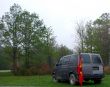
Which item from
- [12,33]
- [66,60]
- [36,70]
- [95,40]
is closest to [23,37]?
[12,33]

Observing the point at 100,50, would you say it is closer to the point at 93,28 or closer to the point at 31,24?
the point at 93,28

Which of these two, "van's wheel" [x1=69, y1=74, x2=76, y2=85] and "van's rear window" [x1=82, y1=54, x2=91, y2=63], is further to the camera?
"van's wheel" [x1=69, y1=74, x2=76, y2=85]

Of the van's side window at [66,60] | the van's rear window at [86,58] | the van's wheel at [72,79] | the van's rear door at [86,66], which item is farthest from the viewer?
the van's side window at [66,60]

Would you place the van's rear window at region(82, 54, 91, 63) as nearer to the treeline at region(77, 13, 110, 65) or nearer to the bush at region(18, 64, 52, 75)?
the bush at region(18, 64, 52, 75)

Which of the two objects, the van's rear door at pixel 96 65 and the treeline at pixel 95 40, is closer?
the van's rear door at pixel 96 65

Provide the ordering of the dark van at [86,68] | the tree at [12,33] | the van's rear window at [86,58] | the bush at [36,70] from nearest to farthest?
the dark van at [86,68]
the van's rear window at [86,58]
the bush at [36,70]
the tree at [12,33]

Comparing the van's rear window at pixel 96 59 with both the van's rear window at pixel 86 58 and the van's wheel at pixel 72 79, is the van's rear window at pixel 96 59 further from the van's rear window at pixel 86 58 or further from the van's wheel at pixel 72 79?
the van's wheel at pixel 72 79

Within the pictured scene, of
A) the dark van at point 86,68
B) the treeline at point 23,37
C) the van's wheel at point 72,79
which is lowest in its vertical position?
the van's wheel at point 72,79

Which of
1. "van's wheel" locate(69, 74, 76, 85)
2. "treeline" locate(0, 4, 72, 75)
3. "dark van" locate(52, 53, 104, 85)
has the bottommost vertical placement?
"van's wheel" locate(69, 74, 76, 85)

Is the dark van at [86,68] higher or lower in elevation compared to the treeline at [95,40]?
lower

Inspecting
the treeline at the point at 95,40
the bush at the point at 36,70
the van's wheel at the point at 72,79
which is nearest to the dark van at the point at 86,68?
the van's wheel at the point at 72,79

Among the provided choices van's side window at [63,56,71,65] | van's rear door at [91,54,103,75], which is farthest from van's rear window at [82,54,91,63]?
van's side window at [63,56,71,65]

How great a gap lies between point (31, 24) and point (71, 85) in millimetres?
36045

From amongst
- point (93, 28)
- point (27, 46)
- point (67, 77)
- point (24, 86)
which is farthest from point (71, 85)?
point (93, 28)
